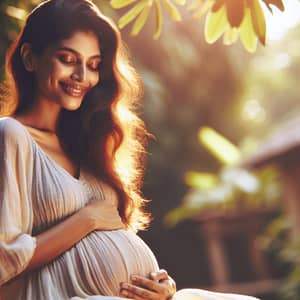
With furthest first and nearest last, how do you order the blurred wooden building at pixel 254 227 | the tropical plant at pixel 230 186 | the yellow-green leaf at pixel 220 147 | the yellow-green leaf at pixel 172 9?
1. the yellow-green leaf at pixel 220 147
2. the tropical plant at pixel 230 186
3. the blurred wooden building at pixel 254 227
4. the yellow-green leaf at pixel 172 9

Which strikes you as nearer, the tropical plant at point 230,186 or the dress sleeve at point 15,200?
the dress sleeve at point 15,200

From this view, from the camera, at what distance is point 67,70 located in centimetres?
216

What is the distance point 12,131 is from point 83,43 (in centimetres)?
36

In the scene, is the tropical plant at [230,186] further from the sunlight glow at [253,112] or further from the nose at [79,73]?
the nose at [79,73]

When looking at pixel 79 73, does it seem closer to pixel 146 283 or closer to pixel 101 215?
pixel 101 215

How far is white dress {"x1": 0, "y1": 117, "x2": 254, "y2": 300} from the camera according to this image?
1943 mm

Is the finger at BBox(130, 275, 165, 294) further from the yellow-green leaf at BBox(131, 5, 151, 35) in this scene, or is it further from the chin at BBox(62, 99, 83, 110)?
the yellow-green leaf at BBox(131, 5, 151, 35)

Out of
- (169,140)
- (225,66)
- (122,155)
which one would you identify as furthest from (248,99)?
(122,155)

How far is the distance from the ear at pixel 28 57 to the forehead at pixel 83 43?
0.37 ft

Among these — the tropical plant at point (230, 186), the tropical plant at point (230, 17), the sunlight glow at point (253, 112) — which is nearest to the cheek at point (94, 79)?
the tropical plant at point (230, 17)

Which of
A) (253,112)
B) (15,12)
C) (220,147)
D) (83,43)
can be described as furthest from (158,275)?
(253,112)

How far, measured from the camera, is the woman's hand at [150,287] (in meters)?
2.05

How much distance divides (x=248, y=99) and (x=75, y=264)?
16657 mm

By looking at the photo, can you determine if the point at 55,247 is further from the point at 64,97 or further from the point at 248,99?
the point at 248,99
